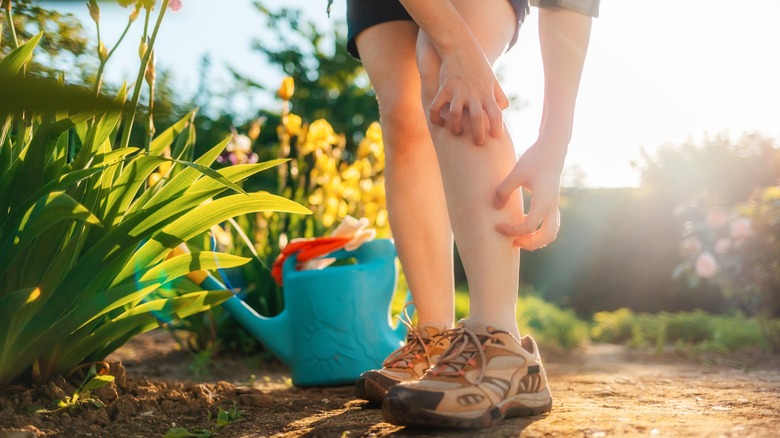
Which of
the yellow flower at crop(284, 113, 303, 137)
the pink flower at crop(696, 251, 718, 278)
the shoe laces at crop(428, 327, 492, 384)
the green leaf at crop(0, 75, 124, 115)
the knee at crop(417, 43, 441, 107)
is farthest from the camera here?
the pink flower at crop(696, 251, 718, 278)

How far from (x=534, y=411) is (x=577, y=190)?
22.5 feet

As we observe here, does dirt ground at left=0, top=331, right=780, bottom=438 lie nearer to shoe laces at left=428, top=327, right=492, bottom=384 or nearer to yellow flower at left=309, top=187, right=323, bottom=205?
shoe laces at left=428, top=327, right=492, bottom=384

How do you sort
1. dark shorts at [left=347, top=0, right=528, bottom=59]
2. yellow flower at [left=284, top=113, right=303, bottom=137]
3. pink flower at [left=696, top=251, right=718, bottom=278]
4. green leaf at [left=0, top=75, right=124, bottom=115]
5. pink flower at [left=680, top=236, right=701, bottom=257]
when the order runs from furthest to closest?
pink flower at [left=680, top=236, right=701, bottom=257]
pink flower at [left=696, top=251, right=718, bottom=278]
yellow flower at [left=284, top=113, right=303, bottom=137]
dark shorts at [left=347, top=0, right=528, bottom=59]
green leaf at [left=0, top=75, right=124, bottom=115]

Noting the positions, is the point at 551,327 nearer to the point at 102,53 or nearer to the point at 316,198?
the point at 316,198

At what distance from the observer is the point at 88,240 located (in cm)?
136

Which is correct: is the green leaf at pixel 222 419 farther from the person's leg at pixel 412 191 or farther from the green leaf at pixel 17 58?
the green leaf at pixel 17 58

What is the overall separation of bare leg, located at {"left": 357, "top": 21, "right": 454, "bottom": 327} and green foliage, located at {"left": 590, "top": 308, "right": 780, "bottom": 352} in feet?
9.08

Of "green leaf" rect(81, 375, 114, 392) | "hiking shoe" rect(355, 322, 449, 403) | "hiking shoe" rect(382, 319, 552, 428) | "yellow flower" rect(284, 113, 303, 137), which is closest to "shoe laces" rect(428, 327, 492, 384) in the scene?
"hiking shoe" rect(382, 319, 552, 428)

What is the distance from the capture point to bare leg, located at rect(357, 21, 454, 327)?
1.53 m

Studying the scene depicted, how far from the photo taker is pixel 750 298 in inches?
158

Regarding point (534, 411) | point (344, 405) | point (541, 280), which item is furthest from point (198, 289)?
point (541, 280)

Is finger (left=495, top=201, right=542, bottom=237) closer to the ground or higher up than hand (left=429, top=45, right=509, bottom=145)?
closer to the ground

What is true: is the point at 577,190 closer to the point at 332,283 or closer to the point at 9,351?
the point at 332,283

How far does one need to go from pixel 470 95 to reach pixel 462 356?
439mm
